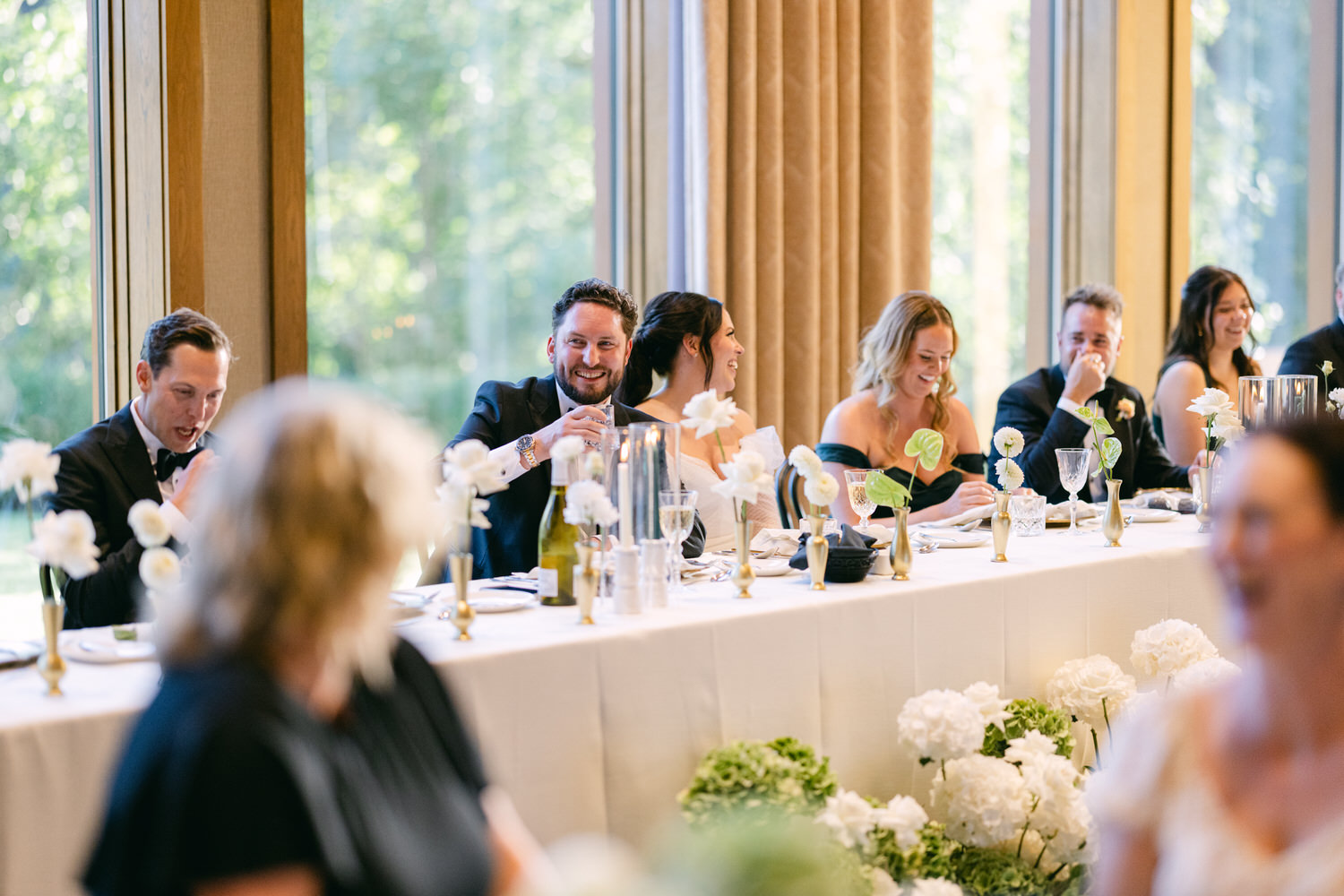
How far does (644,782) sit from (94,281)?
2404mm

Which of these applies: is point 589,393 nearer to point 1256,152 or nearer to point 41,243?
point 41,243

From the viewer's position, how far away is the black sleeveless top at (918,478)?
12.4ft

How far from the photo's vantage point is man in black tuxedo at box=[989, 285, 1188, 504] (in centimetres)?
412

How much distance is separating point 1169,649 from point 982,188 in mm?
3765

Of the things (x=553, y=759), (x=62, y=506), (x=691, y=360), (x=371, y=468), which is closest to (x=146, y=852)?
(x=371, y=468)

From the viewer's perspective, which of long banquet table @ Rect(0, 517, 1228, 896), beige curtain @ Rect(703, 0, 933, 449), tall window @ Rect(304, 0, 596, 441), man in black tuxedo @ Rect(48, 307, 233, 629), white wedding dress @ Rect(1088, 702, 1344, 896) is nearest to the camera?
white wedding dress @ Rect(1088, 702, 1344, 896)

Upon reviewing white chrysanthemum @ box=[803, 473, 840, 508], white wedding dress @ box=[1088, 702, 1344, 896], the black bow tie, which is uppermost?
the black bow tie

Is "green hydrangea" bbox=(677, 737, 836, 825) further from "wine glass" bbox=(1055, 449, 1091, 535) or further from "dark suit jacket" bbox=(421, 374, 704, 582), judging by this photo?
"wine glass" bbox=(1055, 449, 1091, 535)

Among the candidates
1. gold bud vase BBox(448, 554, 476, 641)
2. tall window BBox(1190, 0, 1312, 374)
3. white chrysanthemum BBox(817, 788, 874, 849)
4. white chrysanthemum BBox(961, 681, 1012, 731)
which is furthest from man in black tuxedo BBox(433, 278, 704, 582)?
tall window BBox(1190, 0, 1312, 374)

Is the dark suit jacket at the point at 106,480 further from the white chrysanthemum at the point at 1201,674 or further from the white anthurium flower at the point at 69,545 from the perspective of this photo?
the white chrysanthemum at the point at 1201,674

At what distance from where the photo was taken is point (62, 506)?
2.61 m

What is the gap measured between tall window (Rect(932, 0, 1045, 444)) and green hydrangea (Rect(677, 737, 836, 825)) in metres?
4.03

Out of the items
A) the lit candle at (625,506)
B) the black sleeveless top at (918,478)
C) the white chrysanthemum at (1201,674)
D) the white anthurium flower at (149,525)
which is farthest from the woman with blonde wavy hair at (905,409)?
the white anthurium flower at (149,525)

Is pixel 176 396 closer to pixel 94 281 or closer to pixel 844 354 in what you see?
pixel 94 281
